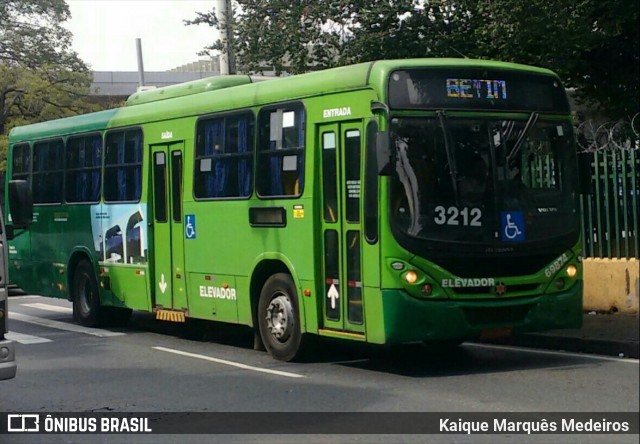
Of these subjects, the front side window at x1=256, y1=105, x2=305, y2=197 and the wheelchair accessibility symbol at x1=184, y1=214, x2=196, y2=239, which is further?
the wheelchair accessibility symbol at x1=184, y1=214, x2=196, y2=239

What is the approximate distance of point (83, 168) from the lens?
17188 millimetres

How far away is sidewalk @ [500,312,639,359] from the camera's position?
1239cm

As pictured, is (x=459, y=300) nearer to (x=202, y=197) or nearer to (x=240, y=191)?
(x=240, y=191)

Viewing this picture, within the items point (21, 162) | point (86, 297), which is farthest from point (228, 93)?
point (21, 162)

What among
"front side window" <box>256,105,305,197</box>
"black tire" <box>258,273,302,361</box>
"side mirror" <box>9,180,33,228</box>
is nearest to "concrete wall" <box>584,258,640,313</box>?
"black tire" <box>258,273,302,361</box>

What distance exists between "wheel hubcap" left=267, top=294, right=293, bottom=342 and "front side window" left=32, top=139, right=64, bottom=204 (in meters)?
6.23

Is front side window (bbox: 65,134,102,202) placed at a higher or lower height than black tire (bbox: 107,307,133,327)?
higher

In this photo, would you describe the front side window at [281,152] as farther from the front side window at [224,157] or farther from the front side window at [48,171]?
the front side window at [48,171]

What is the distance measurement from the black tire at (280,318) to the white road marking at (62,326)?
12.5ft

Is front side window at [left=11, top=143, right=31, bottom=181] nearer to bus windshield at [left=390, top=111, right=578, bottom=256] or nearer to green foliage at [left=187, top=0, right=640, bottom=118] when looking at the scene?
green foliage at [left=187, top=0, right=640, bottom=118]

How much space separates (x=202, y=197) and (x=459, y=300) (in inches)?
169

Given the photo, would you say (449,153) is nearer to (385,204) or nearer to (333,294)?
(385,204)

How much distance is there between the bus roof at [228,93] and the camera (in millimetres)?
11445

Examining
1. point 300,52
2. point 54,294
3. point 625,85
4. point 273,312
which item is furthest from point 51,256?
point 625,85
